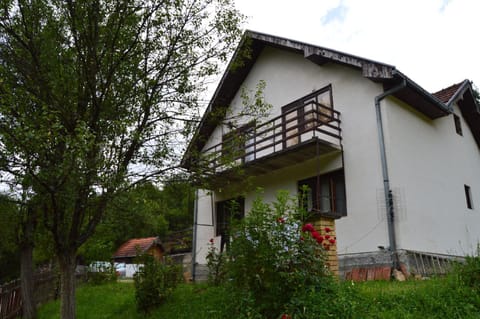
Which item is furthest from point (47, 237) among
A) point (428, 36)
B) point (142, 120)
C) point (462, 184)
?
point (462, 184)

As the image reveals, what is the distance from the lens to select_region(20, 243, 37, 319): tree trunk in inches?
453

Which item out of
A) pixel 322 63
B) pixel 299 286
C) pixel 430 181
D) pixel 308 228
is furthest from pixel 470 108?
pixel 299 286

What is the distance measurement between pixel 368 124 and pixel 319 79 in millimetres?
2522

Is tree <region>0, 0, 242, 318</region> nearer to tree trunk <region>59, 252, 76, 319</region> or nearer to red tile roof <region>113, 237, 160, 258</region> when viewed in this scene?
tree trunk <region>59, 252, 76, 319</region>

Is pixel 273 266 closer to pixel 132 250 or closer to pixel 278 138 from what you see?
pixel 278 138

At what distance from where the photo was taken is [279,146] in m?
12.2

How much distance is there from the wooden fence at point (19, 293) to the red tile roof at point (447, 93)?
14.5m

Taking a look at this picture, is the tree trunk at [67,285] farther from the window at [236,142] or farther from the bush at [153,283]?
the window at [236,142]

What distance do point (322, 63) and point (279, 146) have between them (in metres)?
2.88

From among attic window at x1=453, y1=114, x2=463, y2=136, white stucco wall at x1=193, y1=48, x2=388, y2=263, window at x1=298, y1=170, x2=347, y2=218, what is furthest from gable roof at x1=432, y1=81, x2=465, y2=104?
window at x1=298, y1=170, x2=347, y2=218

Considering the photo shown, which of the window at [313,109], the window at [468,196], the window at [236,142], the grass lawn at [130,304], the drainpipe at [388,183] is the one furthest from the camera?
the window at [468,196]

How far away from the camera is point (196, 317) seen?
6590 millimetres

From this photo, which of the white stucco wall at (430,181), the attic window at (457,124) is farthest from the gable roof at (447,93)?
the attic window at (457,124)

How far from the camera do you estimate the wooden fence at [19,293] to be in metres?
11.2
